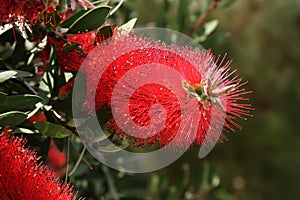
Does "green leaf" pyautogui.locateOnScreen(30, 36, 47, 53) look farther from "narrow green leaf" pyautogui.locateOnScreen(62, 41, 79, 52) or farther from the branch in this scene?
the branch

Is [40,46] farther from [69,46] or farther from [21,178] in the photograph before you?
[21,178]

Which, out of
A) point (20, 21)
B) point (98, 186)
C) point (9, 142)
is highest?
point (20, 21)

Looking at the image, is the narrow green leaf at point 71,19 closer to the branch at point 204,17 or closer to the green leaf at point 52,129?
the green leaf at point 52,129

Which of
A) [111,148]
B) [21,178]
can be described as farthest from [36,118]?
[21,178]

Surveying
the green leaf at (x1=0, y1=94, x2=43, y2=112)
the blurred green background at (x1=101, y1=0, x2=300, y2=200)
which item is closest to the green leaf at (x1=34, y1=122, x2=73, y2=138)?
→ the green leaf at (x1=0, y1=94, x2=43, y2=112)

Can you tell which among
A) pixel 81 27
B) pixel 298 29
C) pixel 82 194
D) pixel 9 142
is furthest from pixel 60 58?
pixel 298 29

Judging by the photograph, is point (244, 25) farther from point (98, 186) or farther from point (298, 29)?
point (98, 186)
